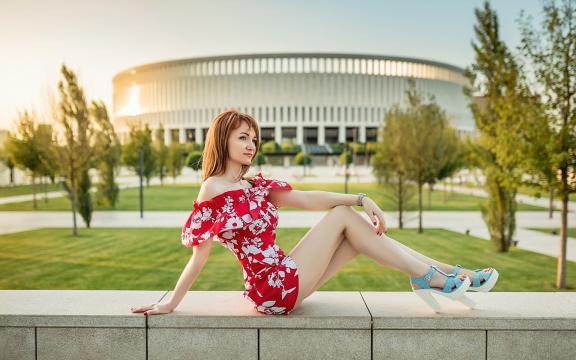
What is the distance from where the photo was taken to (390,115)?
18.5 m

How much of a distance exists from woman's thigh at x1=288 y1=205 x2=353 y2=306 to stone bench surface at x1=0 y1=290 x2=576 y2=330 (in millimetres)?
267

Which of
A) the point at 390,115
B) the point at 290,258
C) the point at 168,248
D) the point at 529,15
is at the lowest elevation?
the point at 168,248

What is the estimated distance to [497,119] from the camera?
11500mm

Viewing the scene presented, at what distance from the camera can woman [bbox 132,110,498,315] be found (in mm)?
3594

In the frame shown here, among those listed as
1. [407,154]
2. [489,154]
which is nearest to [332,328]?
[489,154]

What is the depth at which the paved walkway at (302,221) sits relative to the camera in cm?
1517

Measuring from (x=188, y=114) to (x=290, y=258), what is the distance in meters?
99.2

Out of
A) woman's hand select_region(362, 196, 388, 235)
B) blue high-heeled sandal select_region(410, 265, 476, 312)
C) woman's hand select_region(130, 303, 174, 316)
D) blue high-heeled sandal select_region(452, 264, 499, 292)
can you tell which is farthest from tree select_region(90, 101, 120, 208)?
blue high-heeled sandal select_region(452, 264, 499, 292)

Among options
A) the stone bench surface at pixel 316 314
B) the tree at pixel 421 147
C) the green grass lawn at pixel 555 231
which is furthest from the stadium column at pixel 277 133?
the stone bench surface at pixel 316 314

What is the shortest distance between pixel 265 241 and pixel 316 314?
0.62 metres

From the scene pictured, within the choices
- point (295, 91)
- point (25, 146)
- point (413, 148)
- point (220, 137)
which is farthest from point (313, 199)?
point (295, 91)

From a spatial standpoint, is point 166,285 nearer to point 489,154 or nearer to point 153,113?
point 489,154

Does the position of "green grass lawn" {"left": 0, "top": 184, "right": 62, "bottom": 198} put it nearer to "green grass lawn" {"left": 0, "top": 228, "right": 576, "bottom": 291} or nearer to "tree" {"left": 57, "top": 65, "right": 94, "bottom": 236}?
"tree" {"left": 57, "top": 65, "right": 94, "bottom": 236}

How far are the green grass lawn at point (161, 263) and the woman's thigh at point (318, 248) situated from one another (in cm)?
555
